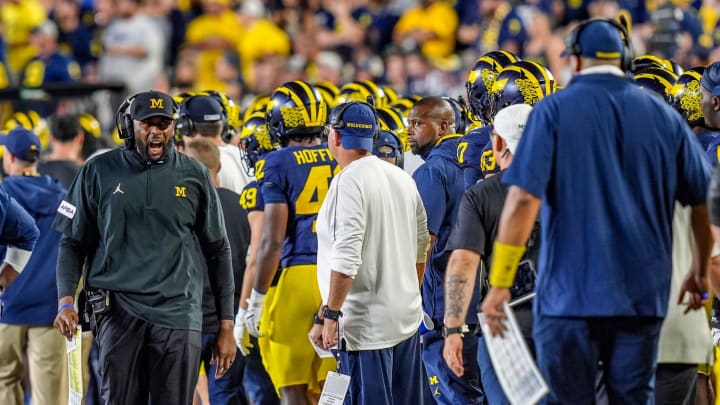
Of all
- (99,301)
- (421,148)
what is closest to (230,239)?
(421,148)

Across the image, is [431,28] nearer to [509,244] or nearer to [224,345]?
[224,345]

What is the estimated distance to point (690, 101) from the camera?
7.45 m

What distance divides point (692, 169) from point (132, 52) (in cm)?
1344

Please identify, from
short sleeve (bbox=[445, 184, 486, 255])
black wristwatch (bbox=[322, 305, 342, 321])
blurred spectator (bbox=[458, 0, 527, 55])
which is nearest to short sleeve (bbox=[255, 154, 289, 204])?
Answer: black wristwatch (bbox=[322, 305, 342, 321])

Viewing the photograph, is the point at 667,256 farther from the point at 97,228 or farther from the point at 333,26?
the point at 333,26

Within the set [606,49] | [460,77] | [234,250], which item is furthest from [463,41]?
[606,49]

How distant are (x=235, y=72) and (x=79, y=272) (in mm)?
10155

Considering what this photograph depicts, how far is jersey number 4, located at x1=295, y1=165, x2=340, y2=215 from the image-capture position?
300 inches

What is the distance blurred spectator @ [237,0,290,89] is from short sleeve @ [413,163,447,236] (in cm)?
1012

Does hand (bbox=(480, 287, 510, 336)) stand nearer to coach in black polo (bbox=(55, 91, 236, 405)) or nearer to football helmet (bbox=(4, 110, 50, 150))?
coach in black polo (bbox=(55, 91, 236, 405))

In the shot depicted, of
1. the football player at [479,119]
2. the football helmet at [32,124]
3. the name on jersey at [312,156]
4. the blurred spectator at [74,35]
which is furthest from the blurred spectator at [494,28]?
the name on jersey at [312,156]

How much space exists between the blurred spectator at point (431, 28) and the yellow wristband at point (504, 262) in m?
12.7

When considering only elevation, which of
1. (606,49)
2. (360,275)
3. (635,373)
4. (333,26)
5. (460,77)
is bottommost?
(635,373)

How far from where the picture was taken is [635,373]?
502 cm
